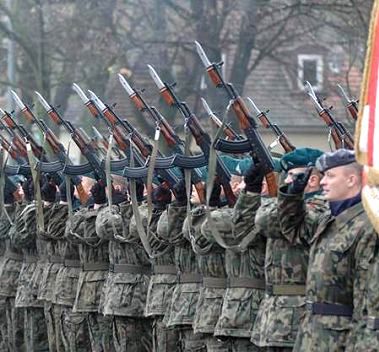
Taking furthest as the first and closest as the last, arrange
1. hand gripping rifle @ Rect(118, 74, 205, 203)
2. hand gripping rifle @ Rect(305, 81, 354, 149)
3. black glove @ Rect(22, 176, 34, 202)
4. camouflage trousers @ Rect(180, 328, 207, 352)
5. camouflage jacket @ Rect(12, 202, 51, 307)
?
black glove @ Rect(22, 176, 34, 202) → camouflage jacket @ Rect(12, 202, 51, 307) → hand gripping rifle @ Rect(118, 74, 205, 203) → hand gripping rifle @ Rect(305, 81, 354, 149) → camouflage trousers @ Rect(180, 328, 207, 352)

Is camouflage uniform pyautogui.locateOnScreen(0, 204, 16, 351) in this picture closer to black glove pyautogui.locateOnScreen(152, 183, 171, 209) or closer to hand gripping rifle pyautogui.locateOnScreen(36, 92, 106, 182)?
hand gripping rifle pyautogui.locateOnScreen(36, 92, 106, 182)

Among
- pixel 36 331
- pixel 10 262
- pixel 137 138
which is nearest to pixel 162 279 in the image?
pixel 137 138

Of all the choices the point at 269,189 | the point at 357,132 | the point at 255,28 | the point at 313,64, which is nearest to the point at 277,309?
the point at 269,189

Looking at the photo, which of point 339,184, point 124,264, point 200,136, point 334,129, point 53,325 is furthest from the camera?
point 53,325

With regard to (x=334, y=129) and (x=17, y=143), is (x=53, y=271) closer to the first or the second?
(x=17, y=143)

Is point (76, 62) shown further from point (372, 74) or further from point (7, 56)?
point (372, 74)

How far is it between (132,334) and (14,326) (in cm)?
256

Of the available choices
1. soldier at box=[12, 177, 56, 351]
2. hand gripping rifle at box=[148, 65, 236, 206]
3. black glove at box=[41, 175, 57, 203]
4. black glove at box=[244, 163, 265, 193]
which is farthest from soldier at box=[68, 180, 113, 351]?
black glove at box=[244, 163, 265, 193]

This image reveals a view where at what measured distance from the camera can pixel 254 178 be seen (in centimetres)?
998

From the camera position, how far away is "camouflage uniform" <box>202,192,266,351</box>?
10.1 meters

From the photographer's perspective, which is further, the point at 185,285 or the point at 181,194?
the point at 181,194

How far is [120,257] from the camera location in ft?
41.9

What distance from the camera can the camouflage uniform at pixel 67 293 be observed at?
13477 millimetres

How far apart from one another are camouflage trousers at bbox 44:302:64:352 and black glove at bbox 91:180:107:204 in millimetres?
1058
